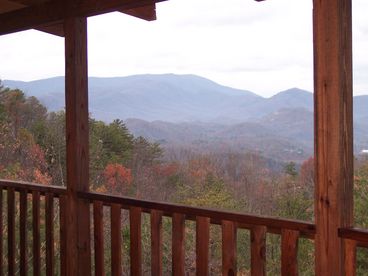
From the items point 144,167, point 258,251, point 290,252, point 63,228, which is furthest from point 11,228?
point 144,167

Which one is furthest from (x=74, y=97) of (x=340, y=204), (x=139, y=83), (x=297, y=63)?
(x=139, y=83)

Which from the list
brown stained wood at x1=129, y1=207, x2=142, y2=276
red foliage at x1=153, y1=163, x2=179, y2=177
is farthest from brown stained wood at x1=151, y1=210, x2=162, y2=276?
red foliage at x1=153, y1=163, x2=179, y2=177

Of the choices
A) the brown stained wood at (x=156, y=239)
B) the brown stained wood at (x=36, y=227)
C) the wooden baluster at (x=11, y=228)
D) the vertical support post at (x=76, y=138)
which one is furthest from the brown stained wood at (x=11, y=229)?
the brown stained wood at (x=156, y=239)

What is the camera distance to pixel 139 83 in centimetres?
2153

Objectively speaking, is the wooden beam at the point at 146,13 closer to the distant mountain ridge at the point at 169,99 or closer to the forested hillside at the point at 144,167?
the forested hillside at the point at 144,167

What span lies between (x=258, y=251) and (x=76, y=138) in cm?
137

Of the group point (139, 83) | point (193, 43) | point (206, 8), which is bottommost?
point (139, 83)

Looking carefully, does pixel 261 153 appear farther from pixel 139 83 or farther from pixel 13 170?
pixel 139 83

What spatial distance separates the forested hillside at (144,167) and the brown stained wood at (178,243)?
24.9ft

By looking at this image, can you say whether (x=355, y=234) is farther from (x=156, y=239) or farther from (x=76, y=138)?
(x=76, y=138)

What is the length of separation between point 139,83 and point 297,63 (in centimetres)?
769

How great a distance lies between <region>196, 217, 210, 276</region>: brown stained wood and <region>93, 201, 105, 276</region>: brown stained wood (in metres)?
0.75

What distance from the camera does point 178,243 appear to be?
235cm

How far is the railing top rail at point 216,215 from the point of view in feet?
6.31
